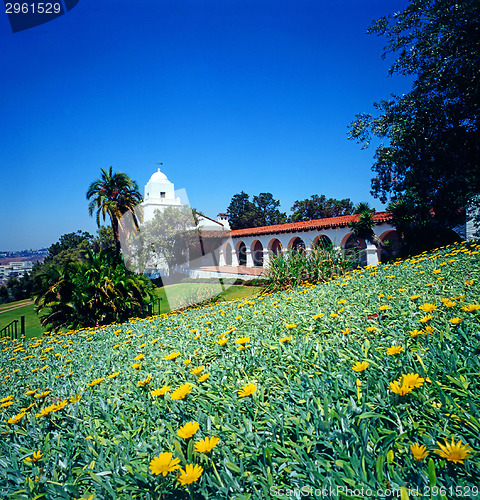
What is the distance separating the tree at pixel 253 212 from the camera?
194 ft

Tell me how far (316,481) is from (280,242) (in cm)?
2345

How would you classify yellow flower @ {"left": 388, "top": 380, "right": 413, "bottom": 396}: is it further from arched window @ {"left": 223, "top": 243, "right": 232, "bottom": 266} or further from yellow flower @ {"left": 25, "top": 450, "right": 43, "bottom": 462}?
arched window @ {"left": 223, "top": 243, "right": 232, "bottom": 266}

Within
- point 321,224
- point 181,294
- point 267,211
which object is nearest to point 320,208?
point 267,211

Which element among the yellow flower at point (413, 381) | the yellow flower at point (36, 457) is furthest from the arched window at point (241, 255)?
the yellow flower at point (413, 381)

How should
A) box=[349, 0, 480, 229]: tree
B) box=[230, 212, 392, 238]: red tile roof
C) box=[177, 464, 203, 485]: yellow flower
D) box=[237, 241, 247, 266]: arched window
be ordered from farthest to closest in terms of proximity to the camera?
box=[237, 241, 247, 266]: arched window
box=[230, 212, 392, 238]: red tile roof
box=[349, 0, 480, 229]: tree
box=[177, 464, 203, 485]: yellow flower

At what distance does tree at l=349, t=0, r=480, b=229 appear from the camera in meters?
7.73

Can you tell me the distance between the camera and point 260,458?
43.6 inches

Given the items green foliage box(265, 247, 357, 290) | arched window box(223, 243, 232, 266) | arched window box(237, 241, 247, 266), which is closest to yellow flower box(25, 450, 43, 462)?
green foliage box(265, 247, 357, 290)

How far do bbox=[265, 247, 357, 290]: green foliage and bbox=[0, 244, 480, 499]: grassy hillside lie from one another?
19.5 feet

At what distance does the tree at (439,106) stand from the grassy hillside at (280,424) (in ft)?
28.3

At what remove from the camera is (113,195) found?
71.3ft

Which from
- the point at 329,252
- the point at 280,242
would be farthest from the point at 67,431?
the point at 280,242

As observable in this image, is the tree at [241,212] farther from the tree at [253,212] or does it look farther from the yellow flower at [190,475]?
the yellow flower at [190,475]

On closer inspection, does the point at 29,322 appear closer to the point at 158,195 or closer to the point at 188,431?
the point at 158,195
